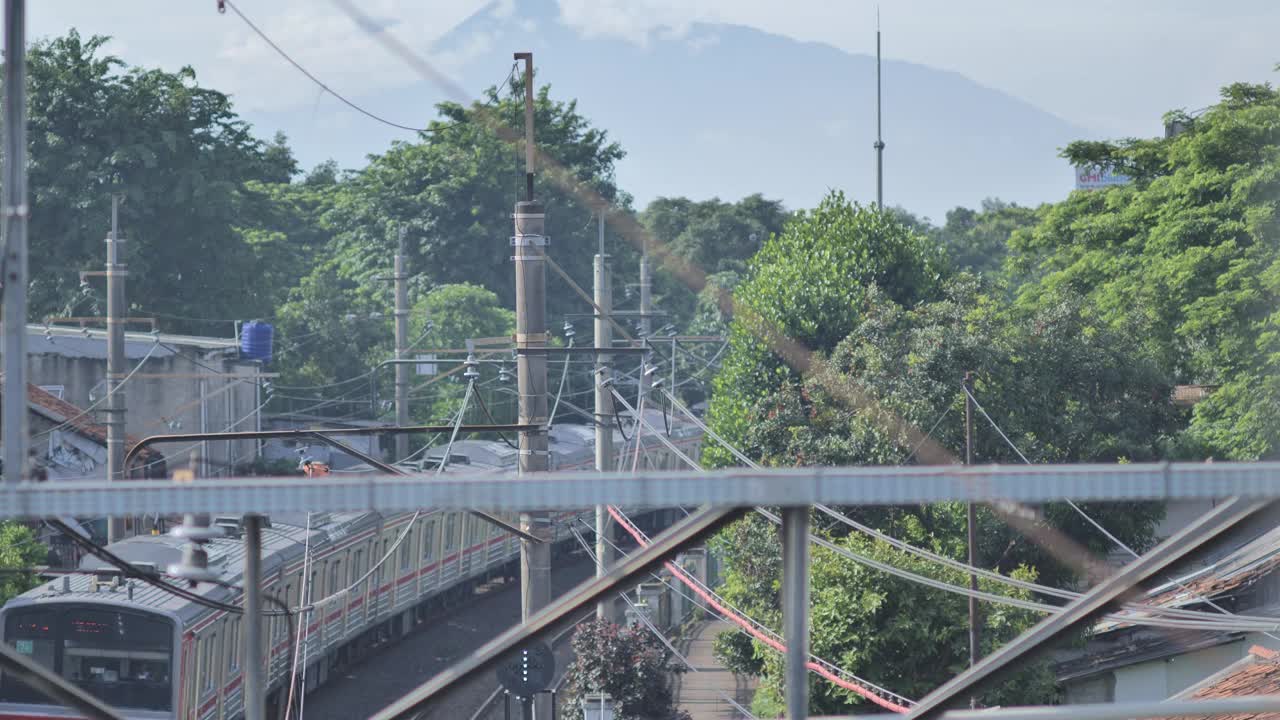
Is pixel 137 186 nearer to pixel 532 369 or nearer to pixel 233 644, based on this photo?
pixel 233 644

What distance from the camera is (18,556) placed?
1864 cm

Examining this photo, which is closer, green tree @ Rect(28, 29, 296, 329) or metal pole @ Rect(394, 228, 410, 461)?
metal pole @ Rect(394, 228, 410, 461)

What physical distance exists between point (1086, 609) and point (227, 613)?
538 inches

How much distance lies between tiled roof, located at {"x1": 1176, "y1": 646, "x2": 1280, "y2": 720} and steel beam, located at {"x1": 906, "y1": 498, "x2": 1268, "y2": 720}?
26.0 feet

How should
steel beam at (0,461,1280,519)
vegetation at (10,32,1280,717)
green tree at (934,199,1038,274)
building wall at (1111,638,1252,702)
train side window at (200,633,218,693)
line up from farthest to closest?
1. green tree at (934,199,1038,274)
2. vegetation at (10,32,1280,717)
3. building wall at (1111,638,1252,702)
4. train side window at (200,633,218,693)
5. steel beam at (0,461,1280,519)

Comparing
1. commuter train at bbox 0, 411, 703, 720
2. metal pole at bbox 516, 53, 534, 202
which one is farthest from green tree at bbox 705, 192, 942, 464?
metal pole at bbox 516, 53, 534, 202

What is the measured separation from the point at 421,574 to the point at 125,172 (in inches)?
673

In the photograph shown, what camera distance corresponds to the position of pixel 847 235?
1073 inches

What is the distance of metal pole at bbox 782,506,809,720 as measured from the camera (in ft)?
11.1

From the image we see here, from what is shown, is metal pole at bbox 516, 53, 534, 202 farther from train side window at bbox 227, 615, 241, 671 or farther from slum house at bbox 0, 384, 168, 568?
slum house at bbox 0, 384, 168, 568

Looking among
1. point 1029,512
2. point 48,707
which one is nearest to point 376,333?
point 48,707

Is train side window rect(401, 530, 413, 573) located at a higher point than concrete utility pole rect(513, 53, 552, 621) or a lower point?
lower

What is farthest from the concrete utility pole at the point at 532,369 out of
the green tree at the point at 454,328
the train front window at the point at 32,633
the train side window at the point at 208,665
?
the green tree at the point at 454,328

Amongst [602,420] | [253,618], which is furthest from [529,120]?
[253,618]
